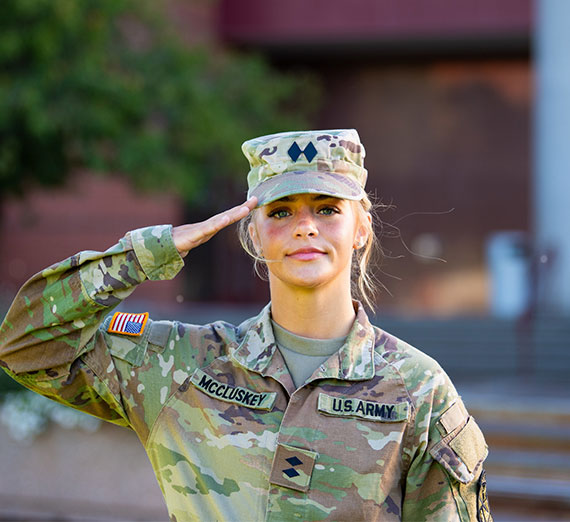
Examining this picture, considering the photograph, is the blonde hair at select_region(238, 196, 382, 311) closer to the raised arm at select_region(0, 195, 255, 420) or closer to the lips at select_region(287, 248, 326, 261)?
the lips at select_region(287, 248, 326, 261)

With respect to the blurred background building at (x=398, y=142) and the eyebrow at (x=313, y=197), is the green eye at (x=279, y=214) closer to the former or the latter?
the eyebrow at (x=313, y=197)

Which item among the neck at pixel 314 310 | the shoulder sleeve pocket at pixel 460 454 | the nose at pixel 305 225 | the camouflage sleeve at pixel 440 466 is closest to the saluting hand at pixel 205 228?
the nose at pixel 305 225

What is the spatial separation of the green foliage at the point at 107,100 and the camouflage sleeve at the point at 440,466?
28.4 feet

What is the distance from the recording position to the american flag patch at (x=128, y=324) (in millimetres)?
2330

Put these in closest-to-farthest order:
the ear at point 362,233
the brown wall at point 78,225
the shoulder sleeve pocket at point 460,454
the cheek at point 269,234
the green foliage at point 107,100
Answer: the shoulder sleeve pocket at point 460,454 < the cheek at point 269,234 < the ear at point 362,233 < the green foliage at point 107,100 < the brown wall at point 78,225

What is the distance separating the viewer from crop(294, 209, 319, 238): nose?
221 cm

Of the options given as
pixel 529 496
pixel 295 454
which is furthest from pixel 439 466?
pixel 529 496

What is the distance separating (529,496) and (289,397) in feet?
16.1

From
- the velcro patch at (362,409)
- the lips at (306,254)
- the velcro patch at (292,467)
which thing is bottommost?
the velcro patch at (292,467)

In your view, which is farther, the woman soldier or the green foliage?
the green foliage

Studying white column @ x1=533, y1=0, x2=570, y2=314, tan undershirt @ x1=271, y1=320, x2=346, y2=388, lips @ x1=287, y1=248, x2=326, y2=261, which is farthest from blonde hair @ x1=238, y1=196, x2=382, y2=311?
white column @ x1=533, y1=0, x2=570, y2=314

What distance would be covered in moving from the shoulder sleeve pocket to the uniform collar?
9.2 inches

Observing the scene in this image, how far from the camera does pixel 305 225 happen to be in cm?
222

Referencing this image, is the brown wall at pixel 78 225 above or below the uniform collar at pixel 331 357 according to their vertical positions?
above
